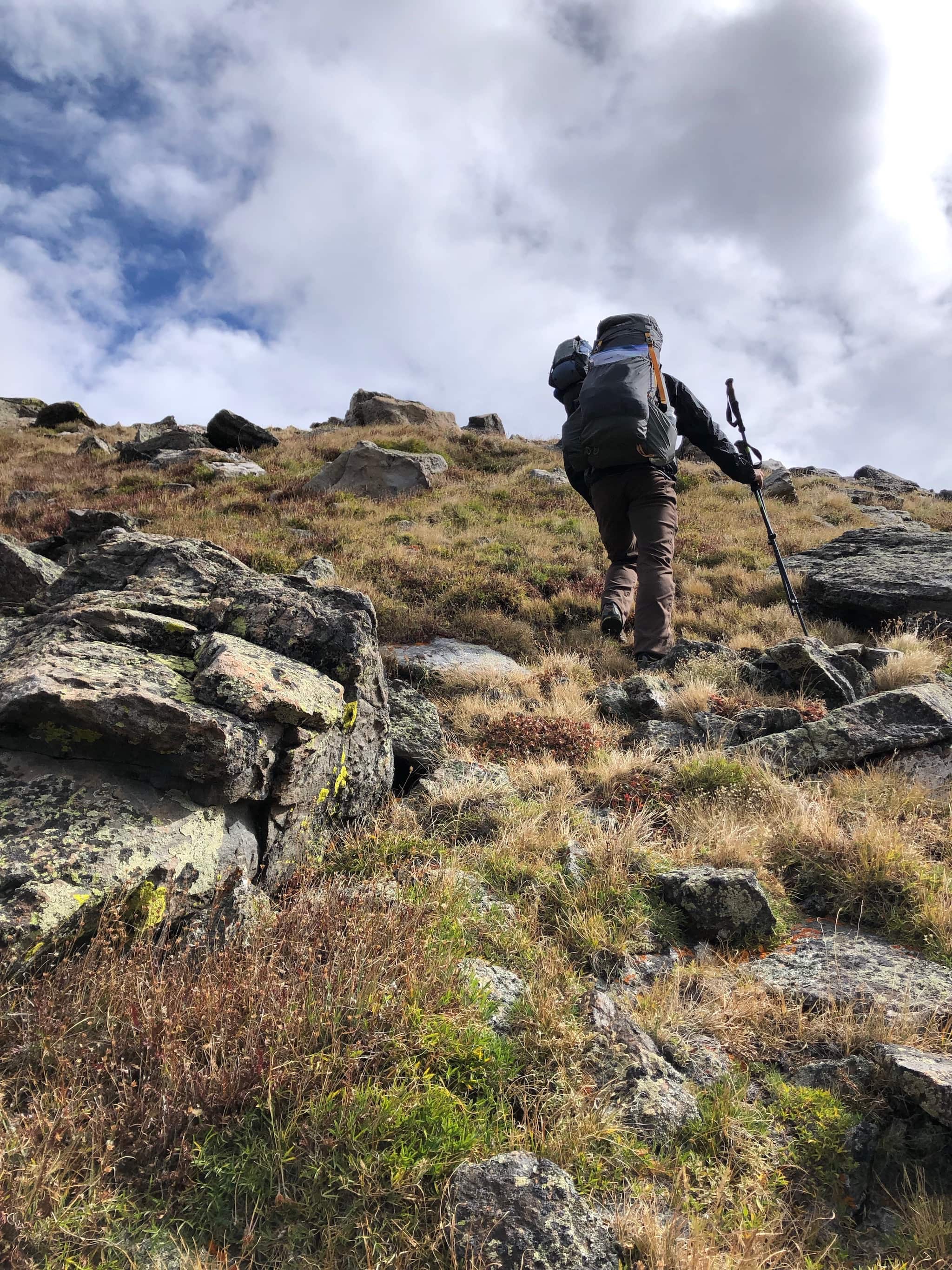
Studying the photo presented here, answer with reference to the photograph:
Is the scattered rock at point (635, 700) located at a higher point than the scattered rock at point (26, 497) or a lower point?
lower

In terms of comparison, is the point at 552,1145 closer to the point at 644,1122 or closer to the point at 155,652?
the point at 644,1122

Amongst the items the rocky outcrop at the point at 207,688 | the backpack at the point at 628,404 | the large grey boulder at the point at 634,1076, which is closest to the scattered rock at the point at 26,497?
the rocky outcrop at the point at 207,688

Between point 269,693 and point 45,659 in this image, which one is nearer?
point 45,659

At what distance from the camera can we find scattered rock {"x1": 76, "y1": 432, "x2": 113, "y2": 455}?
22658mm

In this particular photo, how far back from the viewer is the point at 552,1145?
2.05m

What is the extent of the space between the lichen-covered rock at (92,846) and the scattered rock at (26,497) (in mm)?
15387

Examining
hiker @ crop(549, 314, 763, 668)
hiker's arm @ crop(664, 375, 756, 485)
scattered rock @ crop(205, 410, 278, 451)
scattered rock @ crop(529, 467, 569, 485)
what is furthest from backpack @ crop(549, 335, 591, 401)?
scattered rock @ crop(205, 410, 278, 451)

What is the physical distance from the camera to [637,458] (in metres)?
7.23

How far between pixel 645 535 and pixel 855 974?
525 cm

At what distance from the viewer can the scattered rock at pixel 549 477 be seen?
18.9 meters

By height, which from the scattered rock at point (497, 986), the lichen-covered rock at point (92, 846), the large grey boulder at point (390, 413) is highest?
the large grey boulder at point (390, 413)

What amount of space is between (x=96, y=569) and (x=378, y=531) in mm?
7286

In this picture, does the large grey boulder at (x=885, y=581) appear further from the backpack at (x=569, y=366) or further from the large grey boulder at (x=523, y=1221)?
the large grey boulder at (x=523, y=1221)

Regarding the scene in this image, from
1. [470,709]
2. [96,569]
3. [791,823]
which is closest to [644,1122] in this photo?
[791,823]
